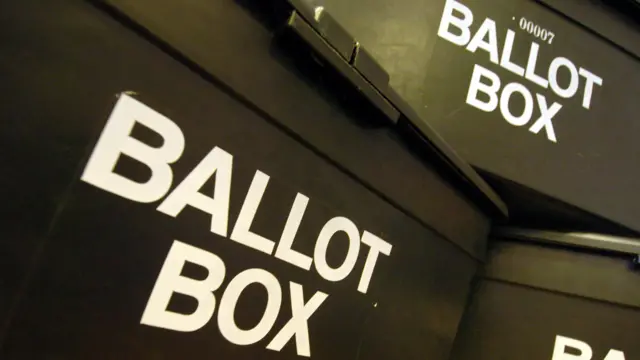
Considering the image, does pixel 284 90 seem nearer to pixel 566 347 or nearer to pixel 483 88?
pixel 483 88

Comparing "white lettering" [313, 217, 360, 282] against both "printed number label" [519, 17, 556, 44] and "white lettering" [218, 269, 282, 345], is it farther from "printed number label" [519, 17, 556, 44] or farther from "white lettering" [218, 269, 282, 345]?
"printed number label" [519, 17, 556, 44]

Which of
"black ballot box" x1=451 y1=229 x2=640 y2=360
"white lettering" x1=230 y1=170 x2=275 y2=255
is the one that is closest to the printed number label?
"black ballot box" x1=451 y1=229 x2=640 y2=360

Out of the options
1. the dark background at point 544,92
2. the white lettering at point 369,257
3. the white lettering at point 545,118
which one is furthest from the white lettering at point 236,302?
the white lettering at point 545,118

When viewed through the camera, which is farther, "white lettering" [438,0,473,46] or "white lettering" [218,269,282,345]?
"white lettering" [438,0,473,46]

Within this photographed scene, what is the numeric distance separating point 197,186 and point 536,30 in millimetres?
539

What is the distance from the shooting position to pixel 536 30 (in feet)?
2.48

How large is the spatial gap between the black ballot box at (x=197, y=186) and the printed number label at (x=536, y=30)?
0.26 m

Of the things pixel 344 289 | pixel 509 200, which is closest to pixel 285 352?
pixel 344 289

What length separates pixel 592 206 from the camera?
0.74 m

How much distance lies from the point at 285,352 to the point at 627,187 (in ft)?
1.71

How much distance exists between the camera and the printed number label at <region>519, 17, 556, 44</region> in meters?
0.75

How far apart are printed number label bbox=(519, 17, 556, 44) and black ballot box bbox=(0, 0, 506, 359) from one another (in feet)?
0.87

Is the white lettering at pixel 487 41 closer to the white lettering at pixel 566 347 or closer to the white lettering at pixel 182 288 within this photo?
the white lettering at pixel 566 347

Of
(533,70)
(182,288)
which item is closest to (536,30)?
(533,70)
